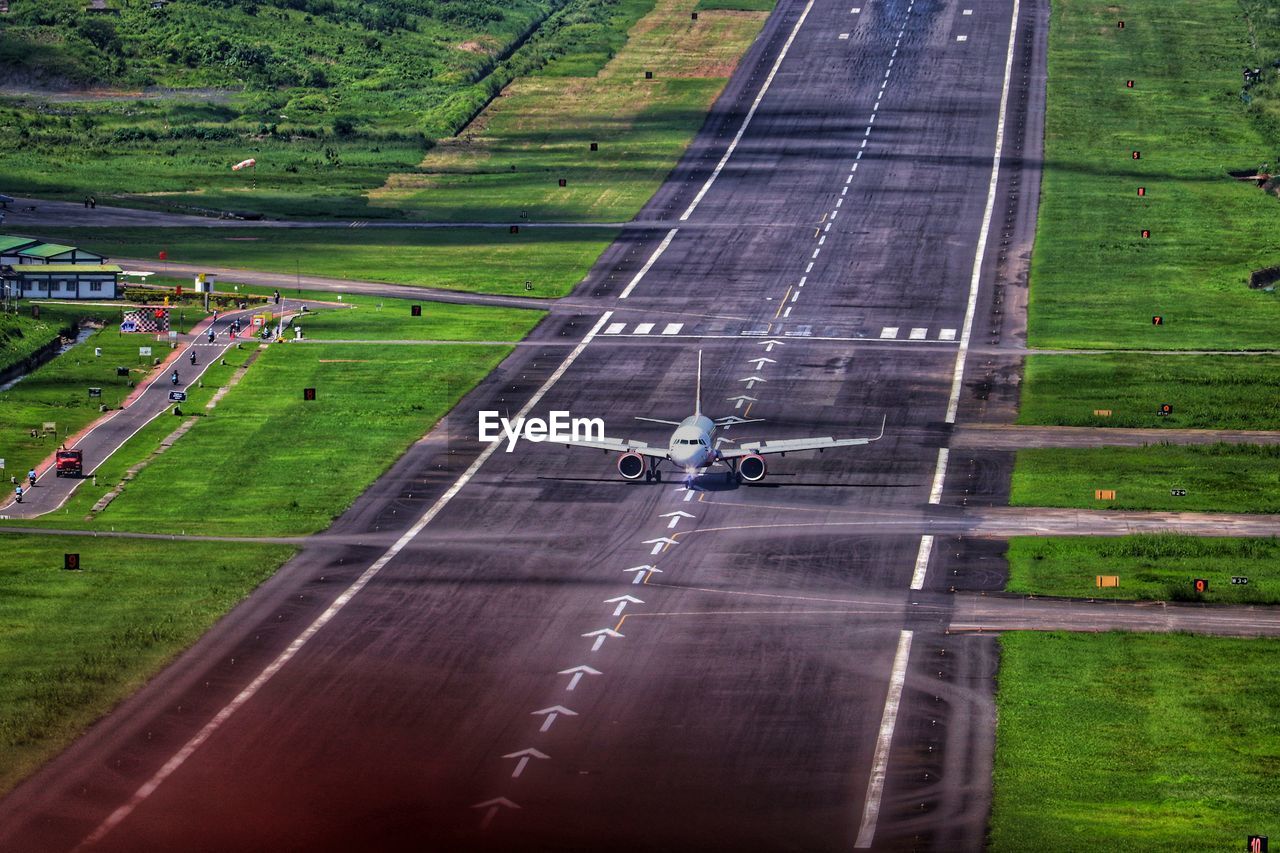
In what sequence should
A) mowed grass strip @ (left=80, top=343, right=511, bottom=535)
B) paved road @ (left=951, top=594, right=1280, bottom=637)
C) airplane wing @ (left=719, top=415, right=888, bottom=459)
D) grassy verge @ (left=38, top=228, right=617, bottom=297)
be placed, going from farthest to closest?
1. grassy verge @ (left=38, top=228, right=617, bottom=297)
2. airplane wing @ (left=719, top=415, right=888, bottom=459)
3. mowed grass strip @ (left=80, top=343, right=511, bottom=535)
4. paved road @ (left=951, top=594, right=1280, bottom=637)

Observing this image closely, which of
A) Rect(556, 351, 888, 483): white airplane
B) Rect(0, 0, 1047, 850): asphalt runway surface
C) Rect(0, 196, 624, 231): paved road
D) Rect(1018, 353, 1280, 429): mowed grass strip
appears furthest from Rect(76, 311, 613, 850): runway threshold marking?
Rect(0, 196, 624, 231): paved road

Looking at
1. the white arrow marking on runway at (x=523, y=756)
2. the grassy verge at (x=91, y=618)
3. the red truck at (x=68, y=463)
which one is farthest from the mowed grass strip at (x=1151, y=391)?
the white arrow marking on runway at (x=523, y=756)

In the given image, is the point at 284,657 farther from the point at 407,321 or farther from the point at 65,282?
the point at 65,282

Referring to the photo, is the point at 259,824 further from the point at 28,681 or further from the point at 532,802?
the point at 28,681

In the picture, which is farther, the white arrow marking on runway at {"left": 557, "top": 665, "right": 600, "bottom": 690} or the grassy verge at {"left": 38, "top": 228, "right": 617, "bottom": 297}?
the grassy verge at {"left": 38, "top": 228, "right": 617, "bottom": 297}

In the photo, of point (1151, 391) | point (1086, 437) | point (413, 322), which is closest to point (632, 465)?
point (1086, 437)

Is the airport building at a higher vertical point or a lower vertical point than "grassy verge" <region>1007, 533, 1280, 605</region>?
higher

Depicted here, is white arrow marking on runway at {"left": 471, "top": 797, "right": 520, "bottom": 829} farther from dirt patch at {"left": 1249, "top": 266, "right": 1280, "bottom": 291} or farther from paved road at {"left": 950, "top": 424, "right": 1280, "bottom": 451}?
dirt patch at {"left": 1249, "top": 266, "right": 1280, "bottom": 291}

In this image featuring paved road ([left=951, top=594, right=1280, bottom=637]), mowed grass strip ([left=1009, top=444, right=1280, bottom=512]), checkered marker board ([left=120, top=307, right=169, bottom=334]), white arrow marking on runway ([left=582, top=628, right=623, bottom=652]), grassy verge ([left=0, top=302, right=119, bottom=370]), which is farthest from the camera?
checkered marker board ([left=120, top=307, right=169, bottom=334])
